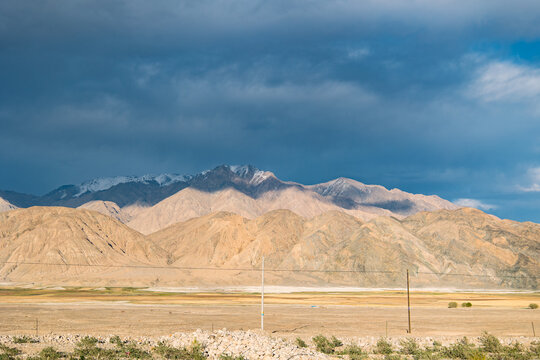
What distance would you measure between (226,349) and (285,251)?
5480 inches

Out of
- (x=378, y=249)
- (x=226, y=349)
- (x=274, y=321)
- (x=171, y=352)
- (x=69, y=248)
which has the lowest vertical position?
(x=274, y=321)

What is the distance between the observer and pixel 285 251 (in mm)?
163125

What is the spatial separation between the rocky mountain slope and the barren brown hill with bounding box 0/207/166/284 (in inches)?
13.7

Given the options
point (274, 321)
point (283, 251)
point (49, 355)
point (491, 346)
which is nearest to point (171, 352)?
point (49, 355)

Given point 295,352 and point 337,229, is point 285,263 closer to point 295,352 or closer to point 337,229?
point 337,229

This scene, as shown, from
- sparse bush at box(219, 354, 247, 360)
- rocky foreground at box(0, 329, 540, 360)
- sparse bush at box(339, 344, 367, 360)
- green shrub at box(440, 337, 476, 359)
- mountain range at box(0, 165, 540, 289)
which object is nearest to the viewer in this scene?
sparse bush at box(219, 354, 247, 360)

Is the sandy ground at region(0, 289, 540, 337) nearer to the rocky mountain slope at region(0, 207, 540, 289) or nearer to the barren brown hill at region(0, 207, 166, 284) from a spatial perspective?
the rocky mountain slope at region(0, 207, 540, 289)

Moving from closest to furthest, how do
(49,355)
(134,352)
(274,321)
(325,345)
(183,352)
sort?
1. (49,355)
2. (183,352)
3. (134,352)
4. (325,345)
5. (274,321)

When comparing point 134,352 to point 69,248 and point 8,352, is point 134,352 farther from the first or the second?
point 69,248

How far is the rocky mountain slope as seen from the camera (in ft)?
443

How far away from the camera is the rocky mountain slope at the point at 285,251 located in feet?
443

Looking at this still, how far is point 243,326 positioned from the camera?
146 feet

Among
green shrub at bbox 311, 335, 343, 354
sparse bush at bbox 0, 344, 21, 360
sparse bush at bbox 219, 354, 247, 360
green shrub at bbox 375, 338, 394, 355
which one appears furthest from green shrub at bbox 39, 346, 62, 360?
green shrub at bbox 375, 338, 394, 355

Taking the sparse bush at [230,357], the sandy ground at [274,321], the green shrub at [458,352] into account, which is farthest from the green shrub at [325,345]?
the sandy ground at [274,321]
